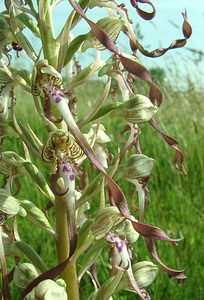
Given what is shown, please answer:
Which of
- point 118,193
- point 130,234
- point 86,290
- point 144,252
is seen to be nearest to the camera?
point 118,193

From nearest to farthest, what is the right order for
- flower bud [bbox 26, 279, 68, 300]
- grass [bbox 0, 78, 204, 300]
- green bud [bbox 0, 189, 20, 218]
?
1. flower bud [bbox 26, 279, 68, 300]
2. green bud [bbox 0, 189, 20, 218]
3. grass [bbox 0, 78, 204, 300]

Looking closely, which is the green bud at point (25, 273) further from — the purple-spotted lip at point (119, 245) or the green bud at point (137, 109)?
the green bud at point (137, 109)

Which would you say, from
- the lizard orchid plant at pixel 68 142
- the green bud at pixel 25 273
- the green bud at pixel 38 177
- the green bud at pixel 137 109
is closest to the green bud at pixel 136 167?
the lizard orchid plant at pixel 68 142

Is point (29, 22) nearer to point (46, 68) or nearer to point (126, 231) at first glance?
point (46, 68)

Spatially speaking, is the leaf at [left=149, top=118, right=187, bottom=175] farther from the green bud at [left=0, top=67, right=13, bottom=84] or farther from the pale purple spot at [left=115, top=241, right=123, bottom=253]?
the green bud at [left=0, top=67, right=13, bottom=84]

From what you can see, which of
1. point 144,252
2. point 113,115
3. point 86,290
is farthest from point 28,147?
point 144,252

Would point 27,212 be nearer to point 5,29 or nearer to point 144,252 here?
point 5,29

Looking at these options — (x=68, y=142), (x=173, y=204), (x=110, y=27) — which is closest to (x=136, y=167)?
(x=68, y=142)

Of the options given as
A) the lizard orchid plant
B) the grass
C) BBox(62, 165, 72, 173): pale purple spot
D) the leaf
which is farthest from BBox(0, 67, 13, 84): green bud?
the grass
